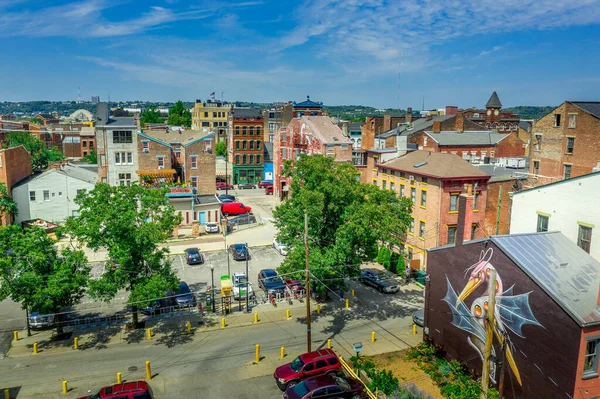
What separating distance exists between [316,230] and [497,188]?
20152mm

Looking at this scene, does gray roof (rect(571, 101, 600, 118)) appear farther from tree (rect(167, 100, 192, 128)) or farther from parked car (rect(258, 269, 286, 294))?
tree (rect(167, 100, 192, 128))

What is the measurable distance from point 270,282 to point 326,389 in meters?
16.0

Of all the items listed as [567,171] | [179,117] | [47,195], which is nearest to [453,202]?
[567,171]

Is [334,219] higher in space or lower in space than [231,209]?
higher

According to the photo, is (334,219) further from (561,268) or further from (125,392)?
(125,392)

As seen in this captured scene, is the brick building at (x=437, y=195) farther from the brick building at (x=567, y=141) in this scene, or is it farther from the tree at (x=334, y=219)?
the brick building at (x=567, y=141)

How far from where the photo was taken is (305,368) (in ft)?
75.7

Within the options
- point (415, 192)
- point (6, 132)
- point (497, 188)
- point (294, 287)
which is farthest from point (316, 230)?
point (6, 132)

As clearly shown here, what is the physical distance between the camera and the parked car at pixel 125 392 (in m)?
20.4

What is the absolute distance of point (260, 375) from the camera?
2461 centimetres

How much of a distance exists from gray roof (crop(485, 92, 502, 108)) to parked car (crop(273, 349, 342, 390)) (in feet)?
279

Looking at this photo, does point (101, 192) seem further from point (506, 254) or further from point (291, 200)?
point (506, 254)

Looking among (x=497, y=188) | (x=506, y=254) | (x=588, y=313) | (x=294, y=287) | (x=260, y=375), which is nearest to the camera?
(x=588, y=313)

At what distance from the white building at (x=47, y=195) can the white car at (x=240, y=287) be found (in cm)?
2736
